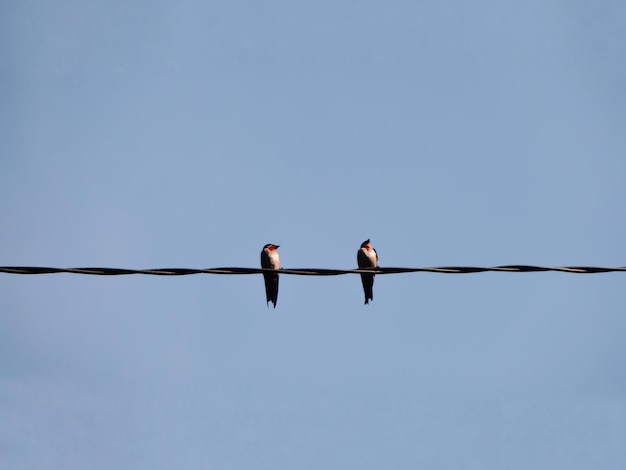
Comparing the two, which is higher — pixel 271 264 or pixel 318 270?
pixel 271 264

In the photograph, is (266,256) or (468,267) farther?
(266,256)

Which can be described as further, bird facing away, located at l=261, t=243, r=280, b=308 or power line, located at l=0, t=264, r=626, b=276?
bird facing away, located at l=261, t=243, r=280, b=308

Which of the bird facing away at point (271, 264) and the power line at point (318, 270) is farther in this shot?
the bird facing away at point (271, 264)

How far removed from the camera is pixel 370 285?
16.0m

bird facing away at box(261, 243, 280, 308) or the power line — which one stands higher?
bird facing away at box(261, 243, 280, 308)

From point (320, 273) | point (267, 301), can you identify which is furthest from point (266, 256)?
point (320, 273)

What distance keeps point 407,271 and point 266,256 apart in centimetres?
1042

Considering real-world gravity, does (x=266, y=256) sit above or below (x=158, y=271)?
above

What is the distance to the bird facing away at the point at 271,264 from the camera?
16375 mm

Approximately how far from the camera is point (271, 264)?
17.2 m

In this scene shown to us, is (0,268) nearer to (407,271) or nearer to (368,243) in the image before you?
(407,271)

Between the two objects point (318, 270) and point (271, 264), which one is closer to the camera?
point (318, 270)

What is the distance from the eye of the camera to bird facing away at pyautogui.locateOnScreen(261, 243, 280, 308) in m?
16.4

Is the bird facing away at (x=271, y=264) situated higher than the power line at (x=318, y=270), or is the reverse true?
the bird facing away at (x=271, y=264)
